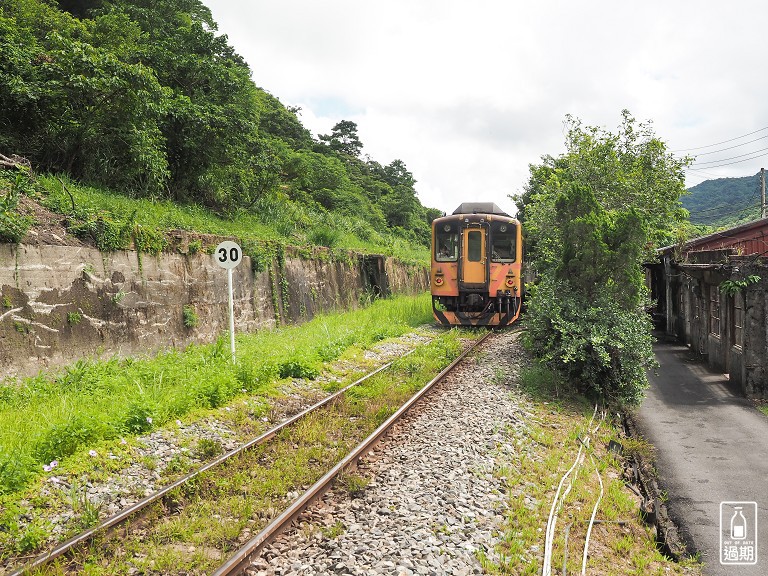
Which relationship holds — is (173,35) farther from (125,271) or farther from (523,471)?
(523,471)

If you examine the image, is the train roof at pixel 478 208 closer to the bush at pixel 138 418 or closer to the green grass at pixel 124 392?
the green grass at pixel 124 392

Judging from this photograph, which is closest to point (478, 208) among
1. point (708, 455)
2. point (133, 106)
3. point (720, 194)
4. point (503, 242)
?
point (503, 242)

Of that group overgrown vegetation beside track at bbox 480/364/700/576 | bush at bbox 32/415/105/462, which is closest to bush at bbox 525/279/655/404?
overgrown vegetation beside track at bbox 480/364/700/576

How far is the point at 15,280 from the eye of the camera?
734cm

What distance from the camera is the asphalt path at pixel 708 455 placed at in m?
4.79

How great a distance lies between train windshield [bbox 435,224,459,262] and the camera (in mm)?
14625

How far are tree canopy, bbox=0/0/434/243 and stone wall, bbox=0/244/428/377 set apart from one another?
11.5ft

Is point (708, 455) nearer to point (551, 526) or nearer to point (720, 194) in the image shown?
point (551, 526)

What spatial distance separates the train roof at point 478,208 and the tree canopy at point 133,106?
627 cm

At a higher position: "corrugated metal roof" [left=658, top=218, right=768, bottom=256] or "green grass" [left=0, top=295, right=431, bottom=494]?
"corrugated metal roof" [left=658, top=218, right=768, bottom=256]

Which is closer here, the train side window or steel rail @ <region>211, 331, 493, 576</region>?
steel rail @ <region>211, 331, 493, 576</region>

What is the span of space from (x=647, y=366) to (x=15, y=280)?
9883 millimetres

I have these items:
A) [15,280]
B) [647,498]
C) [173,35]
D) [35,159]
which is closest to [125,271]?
[15,280]

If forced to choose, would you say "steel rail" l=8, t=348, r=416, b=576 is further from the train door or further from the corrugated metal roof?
the corrugated metal roof
